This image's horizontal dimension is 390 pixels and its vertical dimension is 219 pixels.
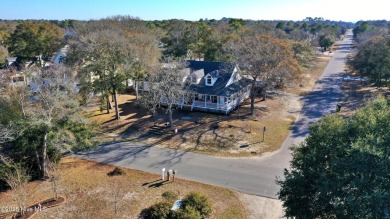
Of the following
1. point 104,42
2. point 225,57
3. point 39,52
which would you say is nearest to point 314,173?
point 104,42

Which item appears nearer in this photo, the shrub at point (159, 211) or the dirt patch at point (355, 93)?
the shrub at point (159, 211)

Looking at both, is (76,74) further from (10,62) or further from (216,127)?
(10,62)

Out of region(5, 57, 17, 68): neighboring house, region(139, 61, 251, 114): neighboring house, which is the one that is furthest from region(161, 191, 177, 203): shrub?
region(5, 57, 17, 68): neighboring house

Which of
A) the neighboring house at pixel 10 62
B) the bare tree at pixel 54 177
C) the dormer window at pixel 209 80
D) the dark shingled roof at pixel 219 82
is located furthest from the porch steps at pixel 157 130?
the neighboring house at pixel 10 62

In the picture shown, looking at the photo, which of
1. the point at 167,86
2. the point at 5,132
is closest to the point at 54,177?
the point at 5,132

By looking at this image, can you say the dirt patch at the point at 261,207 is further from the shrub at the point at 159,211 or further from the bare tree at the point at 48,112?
the bare tree at the point at 48,112

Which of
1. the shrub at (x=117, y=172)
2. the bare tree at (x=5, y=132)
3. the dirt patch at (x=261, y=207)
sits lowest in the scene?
the dirt patch at (x=261, y=207)

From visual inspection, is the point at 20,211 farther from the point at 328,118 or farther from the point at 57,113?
the point at 328,118
